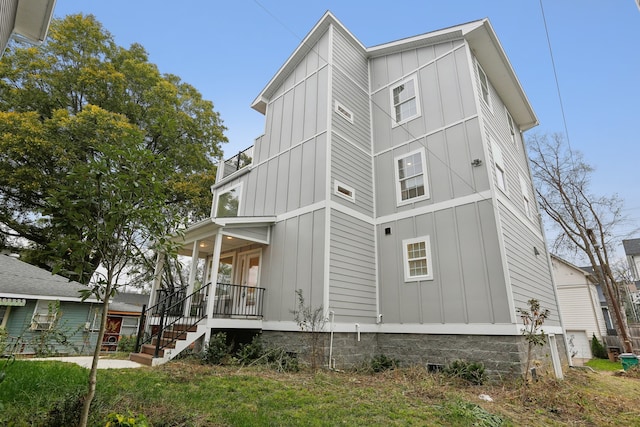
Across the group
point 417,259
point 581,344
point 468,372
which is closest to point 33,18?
point 417,259

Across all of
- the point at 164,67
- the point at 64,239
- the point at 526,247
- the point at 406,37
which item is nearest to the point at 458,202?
the point at 526,247

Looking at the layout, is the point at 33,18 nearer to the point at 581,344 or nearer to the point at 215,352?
the point at 215,352

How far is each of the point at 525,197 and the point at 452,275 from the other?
17.1 ft

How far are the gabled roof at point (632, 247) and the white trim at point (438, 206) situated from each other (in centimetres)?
3060

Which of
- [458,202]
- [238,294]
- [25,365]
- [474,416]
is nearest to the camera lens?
[474,416]

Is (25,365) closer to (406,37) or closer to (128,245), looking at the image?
(128,245)

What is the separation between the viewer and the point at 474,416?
4113mm

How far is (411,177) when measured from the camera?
9109 mm

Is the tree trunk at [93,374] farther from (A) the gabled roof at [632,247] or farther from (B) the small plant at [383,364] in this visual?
(A) the gabled roof at [632,247]

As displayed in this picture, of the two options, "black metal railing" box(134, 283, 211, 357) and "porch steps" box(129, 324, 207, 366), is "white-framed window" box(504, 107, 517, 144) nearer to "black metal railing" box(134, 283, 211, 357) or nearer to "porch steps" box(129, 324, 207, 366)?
"black metal railing" box(134, 283, 211, 357)

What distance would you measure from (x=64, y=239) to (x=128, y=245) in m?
0.54

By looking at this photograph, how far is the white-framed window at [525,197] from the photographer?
1021 centimetres

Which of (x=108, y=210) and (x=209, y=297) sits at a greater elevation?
(x=108, y=210)

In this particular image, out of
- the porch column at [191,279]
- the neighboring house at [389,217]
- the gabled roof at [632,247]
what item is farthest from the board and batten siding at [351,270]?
the gabled roof at [632,247]
